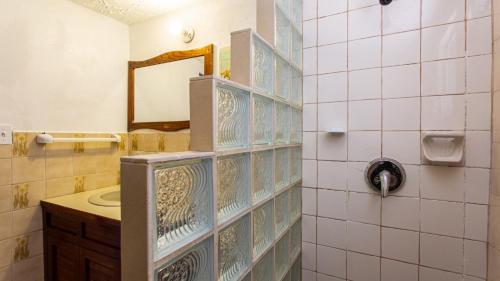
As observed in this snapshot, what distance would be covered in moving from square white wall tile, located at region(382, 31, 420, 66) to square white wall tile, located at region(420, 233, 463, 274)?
0.80 metres

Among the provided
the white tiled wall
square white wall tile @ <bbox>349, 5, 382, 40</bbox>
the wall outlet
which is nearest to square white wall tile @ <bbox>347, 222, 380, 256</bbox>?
the white tiled wall

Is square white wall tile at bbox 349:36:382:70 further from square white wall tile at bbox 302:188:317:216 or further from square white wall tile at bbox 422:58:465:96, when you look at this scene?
square white wall tile at bbox 302:188:317:216

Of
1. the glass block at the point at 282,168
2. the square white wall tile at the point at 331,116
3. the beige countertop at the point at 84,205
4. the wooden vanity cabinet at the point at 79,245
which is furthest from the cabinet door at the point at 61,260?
the square white wall tile at the point at 331,116

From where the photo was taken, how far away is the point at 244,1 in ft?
4.73

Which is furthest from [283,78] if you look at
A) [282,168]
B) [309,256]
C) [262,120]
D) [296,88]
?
[309,256]

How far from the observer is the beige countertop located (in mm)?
1093

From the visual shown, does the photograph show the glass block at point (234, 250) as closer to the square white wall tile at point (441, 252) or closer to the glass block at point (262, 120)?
the glass block at point (262, 120)

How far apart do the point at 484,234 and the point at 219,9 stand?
173 cm

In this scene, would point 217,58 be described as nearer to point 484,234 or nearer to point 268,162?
point 268,162

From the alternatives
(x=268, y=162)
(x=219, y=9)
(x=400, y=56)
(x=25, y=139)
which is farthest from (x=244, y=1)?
(x=25, y=139)

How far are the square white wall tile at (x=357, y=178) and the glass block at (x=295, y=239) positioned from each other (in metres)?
0.34

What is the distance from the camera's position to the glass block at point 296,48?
1.24m

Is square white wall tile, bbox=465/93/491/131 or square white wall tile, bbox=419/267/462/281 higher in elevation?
square white wall tile, bbox=465/93/491/131

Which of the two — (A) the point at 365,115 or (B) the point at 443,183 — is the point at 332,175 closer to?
(A) the point at 365,115
